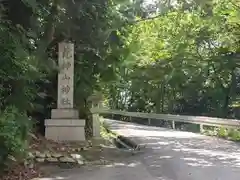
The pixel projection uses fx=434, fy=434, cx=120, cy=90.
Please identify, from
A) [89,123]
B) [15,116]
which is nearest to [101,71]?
[89,123]

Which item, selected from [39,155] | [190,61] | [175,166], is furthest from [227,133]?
[190,61]

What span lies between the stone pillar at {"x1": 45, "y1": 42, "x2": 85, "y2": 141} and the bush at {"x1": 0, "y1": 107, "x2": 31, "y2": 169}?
16.5 feet

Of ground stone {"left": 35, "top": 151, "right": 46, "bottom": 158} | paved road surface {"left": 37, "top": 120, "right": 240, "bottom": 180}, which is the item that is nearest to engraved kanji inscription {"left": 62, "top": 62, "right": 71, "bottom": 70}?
paved road surface {"left": 37, "top": 120, "right": 240, "bottom": 180}

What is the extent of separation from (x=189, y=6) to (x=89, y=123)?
21.3 feet

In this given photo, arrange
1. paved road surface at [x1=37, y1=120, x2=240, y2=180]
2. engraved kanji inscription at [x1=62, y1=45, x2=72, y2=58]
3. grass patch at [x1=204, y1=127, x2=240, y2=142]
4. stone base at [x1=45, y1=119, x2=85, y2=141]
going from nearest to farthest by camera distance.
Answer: paved road surface at [x1=37, y1=120, x2=240, y2=180] → stone base at [x1=45, y1=119, x2=85, y2=141] → engraved kanji inscription at [x1=62, y1=45, x2=72, y2=58] → grass patch at [x1=204, y1=127, x2=240, y2=142]

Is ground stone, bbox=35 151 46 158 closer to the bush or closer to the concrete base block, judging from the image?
the bush

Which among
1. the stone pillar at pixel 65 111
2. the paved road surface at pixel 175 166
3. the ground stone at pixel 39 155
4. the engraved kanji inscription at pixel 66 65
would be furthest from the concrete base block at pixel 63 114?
the ground stone at pixel 39 155

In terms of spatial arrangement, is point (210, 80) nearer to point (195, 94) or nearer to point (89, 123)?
point (195, 94)

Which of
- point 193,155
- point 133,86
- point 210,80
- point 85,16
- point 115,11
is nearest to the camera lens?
point 193,155

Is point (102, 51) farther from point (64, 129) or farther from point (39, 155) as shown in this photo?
point (39, 155)

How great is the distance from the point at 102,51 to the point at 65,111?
2425mm

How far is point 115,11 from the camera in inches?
577

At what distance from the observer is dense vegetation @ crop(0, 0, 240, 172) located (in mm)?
9578

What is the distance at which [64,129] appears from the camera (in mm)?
14523
